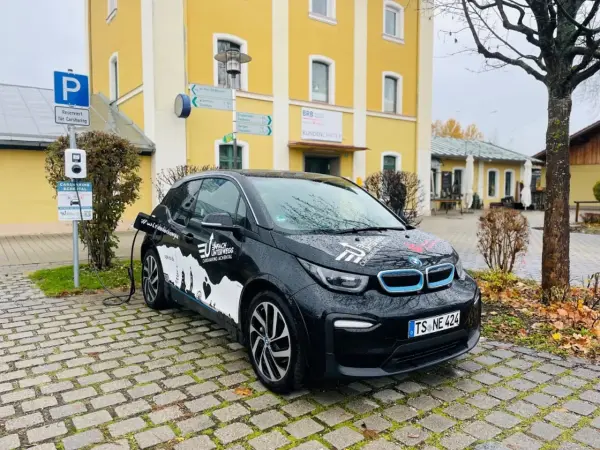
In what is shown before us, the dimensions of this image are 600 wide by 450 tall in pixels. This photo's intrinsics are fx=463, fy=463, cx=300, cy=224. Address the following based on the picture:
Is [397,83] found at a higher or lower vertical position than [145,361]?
higher

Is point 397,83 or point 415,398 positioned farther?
point 397,83

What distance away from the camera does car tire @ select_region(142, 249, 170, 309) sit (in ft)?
17.4

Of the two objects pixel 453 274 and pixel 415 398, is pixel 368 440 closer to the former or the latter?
pixel 415 398

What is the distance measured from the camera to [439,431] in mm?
2861

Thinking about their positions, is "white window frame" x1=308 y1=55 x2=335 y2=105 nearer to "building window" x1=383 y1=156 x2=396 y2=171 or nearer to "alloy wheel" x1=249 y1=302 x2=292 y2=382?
"building window" x1=383 y1=156 x2=396 y2=171

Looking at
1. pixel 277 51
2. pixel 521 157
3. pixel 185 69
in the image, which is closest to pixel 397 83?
pixel 277 51

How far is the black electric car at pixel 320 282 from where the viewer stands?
3020 millimetres

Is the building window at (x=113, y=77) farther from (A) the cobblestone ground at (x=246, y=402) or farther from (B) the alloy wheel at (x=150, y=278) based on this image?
(A) the cobblestone ground at (x=246, y=402)

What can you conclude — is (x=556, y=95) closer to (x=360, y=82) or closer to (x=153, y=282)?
(x=153, y=282)

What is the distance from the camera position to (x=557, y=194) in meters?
5.54

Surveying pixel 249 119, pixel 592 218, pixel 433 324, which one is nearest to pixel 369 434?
pixel 433 324

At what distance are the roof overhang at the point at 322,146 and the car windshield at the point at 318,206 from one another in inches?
503

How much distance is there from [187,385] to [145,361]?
0.67 m

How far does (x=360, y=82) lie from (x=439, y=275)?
17.5m
